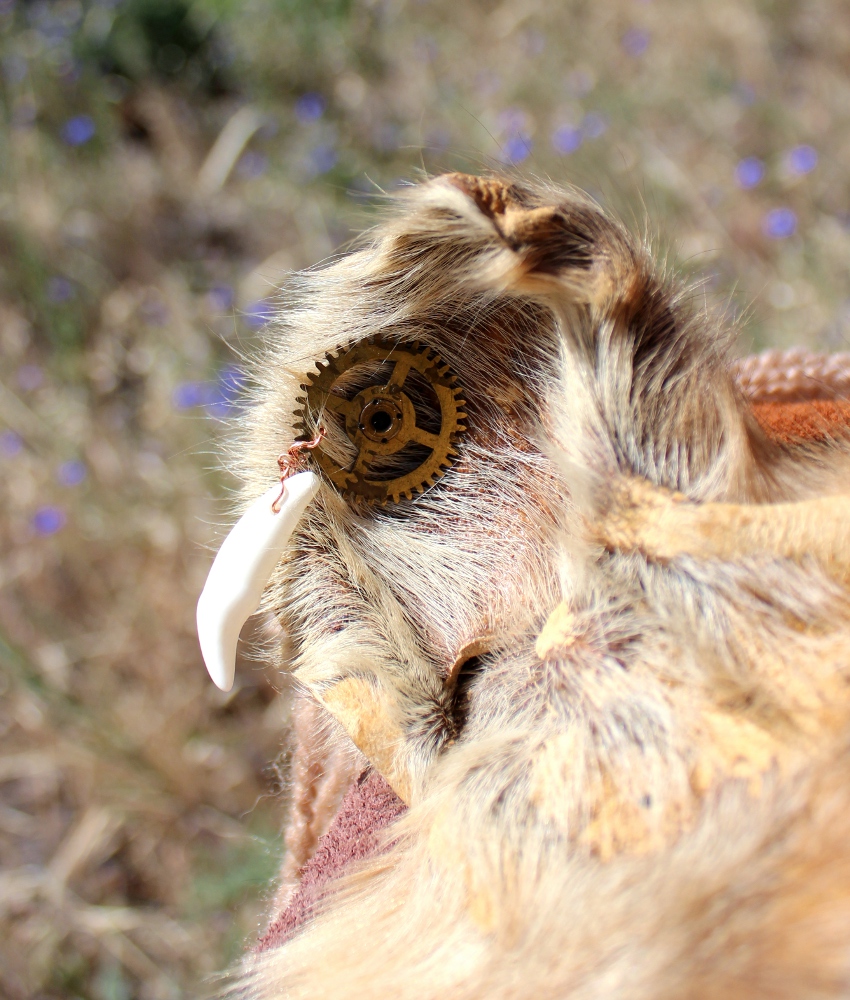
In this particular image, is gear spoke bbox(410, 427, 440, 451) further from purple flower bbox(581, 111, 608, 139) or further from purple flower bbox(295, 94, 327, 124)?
purple flower bbox(295, 94, 327, 124)

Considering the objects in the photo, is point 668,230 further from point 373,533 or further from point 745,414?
point 373,533

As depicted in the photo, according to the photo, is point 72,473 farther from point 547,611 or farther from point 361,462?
point 547,611

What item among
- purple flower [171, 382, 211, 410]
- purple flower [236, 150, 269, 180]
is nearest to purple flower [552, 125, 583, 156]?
purple flower [236, 150, 269, 180]

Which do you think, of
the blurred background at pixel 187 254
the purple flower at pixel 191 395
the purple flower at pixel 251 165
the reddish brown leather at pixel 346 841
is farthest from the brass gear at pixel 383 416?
the purple flower at pixel 251 165

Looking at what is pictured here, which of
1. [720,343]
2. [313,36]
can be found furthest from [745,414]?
[313,36]

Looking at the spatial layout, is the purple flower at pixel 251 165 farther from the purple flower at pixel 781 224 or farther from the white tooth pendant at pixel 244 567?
the white tooth pendant at pixel 244 567
